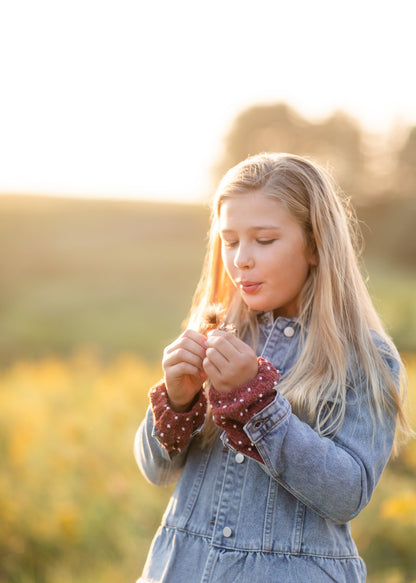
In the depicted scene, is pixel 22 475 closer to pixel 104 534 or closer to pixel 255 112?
pixel 104 534

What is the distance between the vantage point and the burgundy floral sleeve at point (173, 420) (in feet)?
5.13

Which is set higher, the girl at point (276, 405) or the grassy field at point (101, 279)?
the girl at point (276, 405)

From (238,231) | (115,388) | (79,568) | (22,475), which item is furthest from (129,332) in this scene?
(238,231)

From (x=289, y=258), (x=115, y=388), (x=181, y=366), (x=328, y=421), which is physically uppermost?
(x=289, y=258)

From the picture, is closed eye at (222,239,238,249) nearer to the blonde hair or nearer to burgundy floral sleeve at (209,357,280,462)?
the blonde hair

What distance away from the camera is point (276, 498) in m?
1.52

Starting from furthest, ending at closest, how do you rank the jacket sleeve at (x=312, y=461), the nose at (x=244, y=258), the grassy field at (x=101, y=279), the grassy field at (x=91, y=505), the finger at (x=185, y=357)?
the grassy field at (x=101, y=279), the grassy field at (x=91, y=505), the nose at (x=244, y=258), the finger at (x=185, y=357), the jacket sleeve at (x=312, y=461)

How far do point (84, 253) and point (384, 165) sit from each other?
10.2 meters

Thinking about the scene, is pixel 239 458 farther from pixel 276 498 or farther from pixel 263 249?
pixel 263 249

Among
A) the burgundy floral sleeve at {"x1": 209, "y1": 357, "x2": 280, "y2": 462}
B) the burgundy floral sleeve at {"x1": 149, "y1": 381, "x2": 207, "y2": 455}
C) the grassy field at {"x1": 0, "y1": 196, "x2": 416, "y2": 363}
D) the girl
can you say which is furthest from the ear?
the grassy field at {"x1": 0, "y1": 196, "x2": 416, "y2": 363}

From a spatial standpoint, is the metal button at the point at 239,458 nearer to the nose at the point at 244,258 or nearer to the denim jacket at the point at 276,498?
the denim jacket at the point at 276,498

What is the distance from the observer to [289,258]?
1617 mm

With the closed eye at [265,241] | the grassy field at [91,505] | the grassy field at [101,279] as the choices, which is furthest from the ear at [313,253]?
the grassy field at [101,279]

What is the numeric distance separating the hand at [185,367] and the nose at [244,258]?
8.8 inches
